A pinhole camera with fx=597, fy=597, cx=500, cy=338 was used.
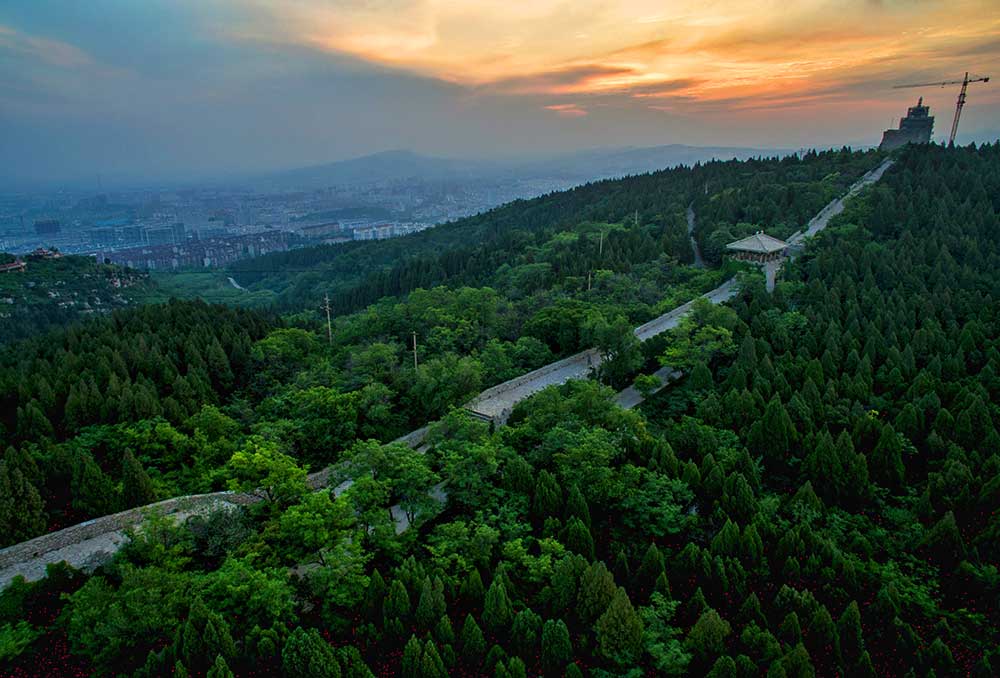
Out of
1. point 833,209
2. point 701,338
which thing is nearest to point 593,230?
point 833,209

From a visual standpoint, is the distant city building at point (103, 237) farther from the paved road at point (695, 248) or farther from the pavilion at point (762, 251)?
the pavilion at point (762, 251)

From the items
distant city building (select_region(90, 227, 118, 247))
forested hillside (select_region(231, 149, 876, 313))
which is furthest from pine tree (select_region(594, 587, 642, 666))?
distant city building (select_region(90, 227, 118, 247))

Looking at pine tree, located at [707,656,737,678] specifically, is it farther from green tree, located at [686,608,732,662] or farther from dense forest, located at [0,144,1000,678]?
green tree, located at [686,608,732,662]

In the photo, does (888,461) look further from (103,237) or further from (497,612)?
(103,237)

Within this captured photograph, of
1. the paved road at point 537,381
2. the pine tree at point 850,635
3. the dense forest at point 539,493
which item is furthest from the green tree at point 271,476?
the pine tree at point 850,635

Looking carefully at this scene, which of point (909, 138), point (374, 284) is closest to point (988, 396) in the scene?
point (374, 284)

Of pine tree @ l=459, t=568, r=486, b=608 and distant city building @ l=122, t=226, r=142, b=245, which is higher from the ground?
pine tree @ l=459, t=568, r=486, b=608
